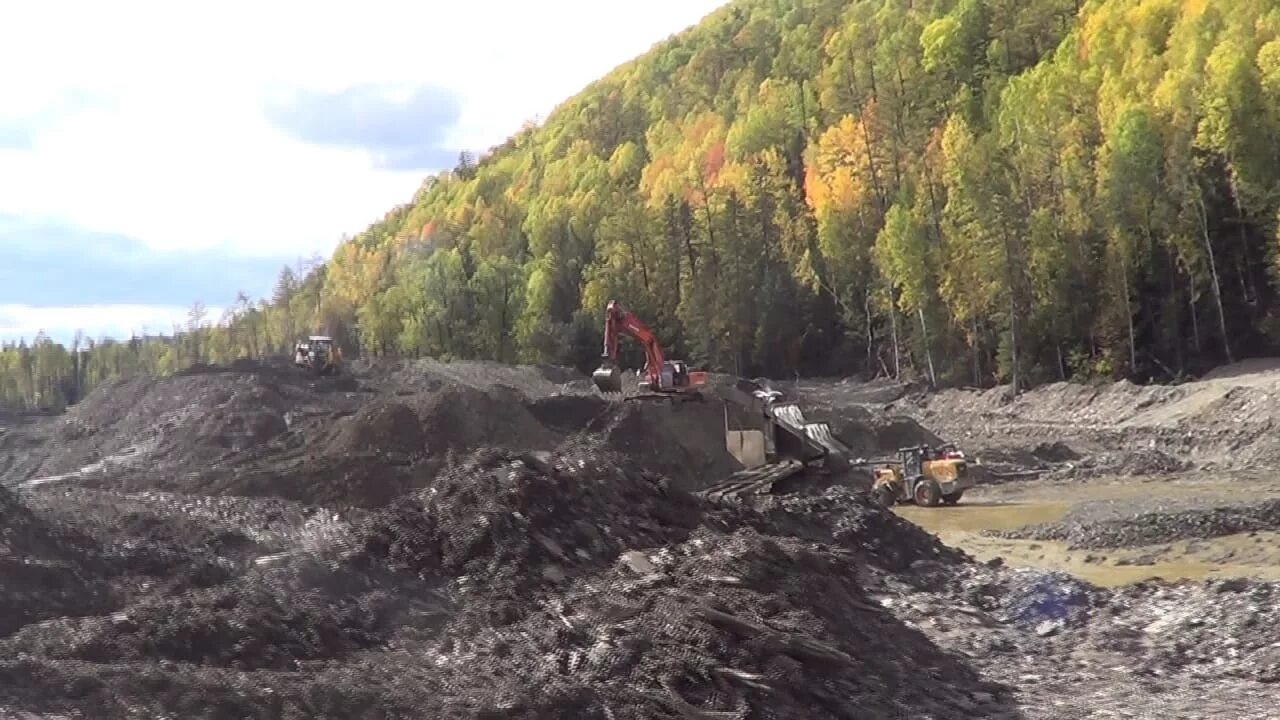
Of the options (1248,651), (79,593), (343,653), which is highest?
(79,593)

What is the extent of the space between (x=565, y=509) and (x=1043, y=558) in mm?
8615

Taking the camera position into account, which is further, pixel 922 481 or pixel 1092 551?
pixel 922 481

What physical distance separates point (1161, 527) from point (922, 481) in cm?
542

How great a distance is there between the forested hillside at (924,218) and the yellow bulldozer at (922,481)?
20.6 m

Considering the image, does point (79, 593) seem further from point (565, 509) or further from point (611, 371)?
point (611, 371)

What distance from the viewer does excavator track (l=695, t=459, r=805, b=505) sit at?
1929 cm

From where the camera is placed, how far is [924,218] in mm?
46688

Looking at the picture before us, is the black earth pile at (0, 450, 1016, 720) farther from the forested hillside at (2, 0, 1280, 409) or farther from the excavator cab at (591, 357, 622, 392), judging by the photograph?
the forested hillside at (2, 0, 1280, 409)

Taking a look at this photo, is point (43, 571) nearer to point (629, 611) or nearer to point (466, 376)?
point (629, 611)

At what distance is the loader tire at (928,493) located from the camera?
2162 cm

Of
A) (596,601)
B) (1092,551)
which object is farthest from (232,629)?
(1092,551)

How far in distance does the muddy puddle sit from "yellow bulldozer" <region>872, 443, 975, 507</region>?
24 centimetres

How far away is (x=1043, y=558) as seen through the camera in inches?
645

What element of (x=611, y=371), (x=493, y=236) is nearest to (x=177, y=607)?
(x=611, y=371)
